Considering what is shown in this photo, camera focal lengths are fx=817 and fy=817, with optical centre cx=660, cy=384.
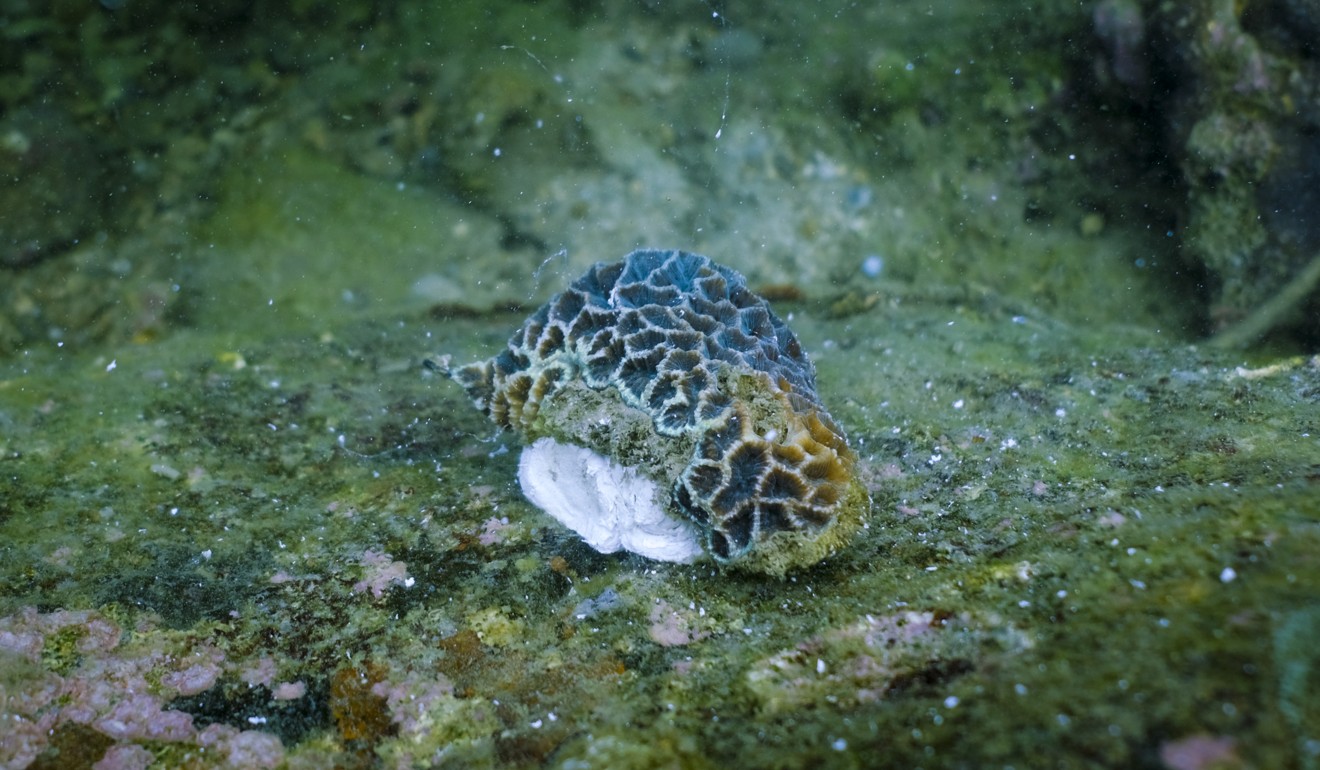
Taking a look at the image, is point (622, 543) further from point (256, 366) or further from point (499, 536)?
point (256, 366)

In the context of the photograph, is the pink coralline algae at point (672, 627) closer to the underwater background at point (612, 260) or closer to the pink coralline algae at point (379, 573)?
the underwater background at point (612, 260)

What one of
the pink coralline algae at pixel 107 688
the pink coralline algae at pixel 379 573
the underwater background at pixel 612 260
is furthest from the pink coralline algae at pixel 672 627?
the pink coralline algae at pixel 107 688

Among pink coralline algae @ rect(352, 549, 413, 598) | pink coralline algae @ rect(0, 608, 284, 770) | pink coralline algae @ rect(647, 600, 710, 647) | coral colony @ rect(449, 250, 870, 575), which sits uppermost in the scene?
coral colony @ rect(449, 250, 870, 575)

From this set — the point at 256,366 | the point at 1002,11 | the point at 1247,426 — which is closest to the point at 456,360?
the point at 256,366

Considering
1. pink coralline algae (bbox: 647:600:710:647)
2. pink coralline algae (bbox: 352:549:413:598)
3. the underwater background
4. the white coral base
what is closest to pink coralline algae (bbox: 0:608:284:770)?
the underwater background

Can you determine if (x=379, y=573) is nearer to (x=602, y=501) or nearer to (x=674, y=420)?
(x=602, y=501)

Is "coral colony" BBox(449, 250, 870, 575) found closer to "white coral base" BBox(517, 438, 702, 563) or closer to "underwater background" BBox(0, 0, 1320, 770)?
"white coral base" BBox(517, 438, 702, 563)
